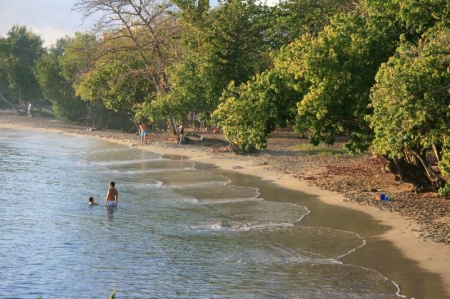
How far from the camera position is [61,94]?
58.9 metres

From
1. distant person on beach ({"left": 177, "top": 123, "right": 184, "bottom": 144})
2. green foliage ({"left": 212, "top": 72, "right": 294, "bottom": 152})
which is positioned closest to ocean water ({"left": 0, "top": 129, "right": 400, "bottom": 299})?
green foliage ({"left": 212, "top": 72, "right": 294, "bottom": 152})

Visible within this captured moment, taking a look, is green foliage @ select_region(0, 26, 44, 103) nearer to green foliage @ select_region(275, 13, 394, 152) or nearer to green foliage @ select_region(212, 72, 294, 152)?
green foliage @ select_region(212, 72, 294, 152)

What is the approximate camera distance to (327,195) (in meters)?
21.8

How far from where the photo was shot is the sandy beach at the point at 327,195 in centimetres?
1374

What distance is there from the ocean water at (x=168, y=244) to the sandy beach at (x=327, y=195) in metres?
1.17

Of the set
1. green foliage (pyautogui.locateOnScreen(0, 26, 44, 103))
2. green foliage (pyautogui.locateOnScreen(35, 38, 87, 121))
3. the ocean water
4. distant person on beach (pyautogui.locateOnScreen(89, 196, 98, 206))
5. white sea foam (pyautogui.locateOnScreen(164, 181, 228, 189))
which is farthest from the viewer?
green foliage (pyautogui.locateOnScreen(0, 26, 44, 103))

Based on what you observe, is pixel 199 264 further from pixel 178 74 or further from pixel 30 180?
pixel 178 74

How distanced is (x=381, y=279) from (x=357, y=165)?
52.3ft

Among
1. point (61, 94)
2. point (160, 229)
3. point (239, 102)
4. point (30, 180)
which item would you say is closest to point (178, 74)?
point (30, 180)

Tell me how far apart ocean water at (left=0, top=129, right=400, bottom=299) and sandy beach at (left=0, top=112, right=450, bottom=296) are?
1.17 m

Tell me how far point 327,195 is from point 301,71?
4.96 meters

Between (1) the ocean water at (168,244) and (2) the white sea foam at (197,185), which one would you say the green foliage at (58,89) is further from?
(2) the white sea foam at (197,185)

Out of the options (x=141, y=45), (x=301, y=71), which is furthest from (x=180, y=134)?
(x=301, y=71)

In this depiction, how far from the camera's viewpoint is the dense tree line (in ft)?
50.6
